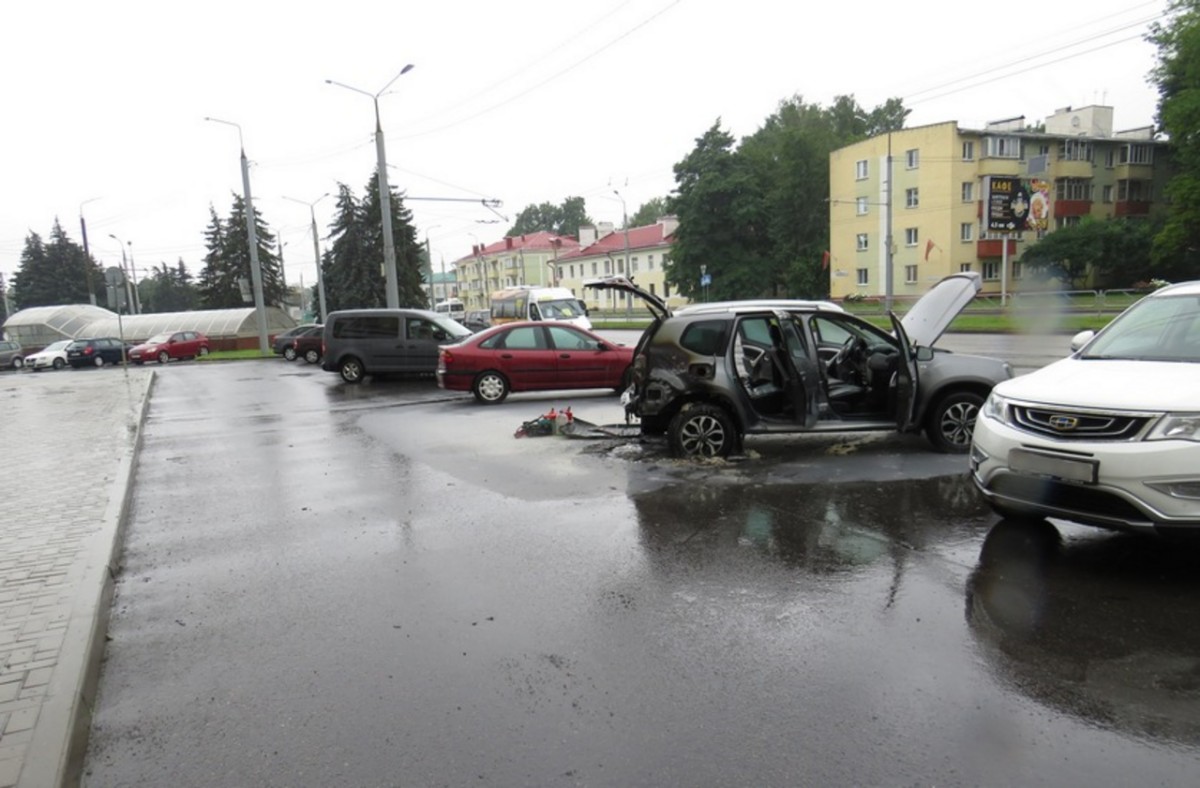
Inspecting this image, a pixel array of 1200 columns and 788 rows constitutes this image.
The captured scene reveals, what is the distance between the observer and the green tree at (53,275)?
8338 centimetres

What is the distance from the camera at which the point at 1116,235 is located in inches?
1873

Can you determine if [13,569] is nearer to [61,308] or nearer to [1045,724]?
[1045,724]

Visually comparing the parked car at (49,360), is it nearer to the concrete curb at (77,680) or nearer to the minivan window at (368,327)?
the minivan window at (368,327)

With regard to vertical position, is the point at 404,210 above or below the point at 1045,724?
above

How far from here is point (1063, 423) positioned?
4711 millimetres

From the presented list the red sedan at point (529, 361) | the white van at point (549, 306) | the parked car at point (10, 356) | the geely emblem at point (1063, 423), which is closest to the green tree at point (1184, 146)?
the white van at point (549, 306)

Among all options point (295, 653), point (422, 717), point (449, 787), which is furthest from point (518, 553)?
point (449, 787)

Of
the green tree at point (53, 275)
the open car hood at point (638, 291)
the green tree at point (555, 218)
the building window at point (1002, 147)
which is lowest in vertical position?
the open car hood at point (638, 291)

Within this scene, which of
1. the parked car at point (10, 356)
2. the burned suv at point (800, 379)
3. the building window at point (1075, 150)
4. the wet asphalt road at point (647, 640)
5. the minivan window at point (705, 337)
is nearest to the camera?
the wet asphalt road at point (647, 640)

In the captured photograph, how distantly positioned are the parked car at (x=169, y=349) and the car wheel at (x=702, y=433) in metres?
39.5

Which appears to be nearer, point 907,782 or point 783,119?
point 907,782

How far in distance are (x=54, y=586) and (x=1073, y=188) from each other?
219 feet

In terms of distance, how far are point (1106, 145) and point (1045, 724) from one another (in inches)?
2672

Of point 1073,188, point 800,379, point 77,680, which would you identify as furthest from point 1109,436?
point 1073,188
